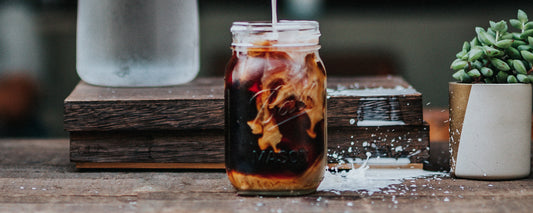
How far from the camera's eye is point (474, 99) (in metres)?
0.81

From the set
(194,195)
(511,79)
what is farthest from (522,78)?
(194,195)

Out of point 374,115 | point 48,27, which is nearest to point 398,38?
point 48,27

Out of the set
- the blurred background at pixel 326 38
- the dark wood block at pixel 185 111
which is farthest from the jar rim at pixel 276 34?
the blurred background at pixel 326 38

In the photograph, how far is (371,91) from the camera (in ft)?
3.05

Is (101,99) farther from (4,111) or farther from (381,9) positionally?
(381,9)

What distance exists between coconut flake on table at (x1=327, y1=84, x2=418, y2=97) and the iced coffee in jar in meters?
0.17

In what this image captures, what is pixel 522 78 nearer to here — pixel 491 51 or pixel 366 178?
pixel 491 51

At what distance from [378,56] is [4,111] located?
1.33 m

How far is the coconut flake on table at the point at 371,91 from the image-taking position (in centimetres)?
89

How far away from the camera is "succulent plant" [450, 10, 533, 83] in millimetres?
792

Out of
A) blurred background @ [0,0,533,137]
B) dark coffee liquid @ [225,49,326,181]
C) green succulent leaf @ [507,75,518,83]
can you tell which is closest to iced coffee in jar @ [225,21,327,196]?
dark coffee liquid @ [225,49,326,181]

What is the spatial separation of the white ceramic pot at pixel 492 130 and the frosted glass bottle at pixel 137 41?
427 millimetres

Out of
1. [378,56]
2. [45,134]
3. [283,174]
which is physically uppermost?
[283,174]

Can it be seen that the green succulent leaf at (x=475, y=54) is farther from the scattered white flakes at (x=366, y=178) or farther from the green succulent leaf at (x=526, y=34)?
the scattered white flakes at (x=366, y=178)
